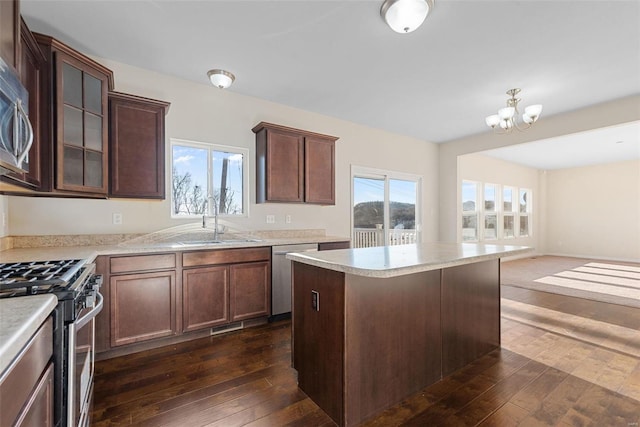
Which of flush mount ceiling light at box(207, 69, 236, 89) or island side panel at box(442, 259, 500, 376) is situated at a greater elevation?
flush mount ceiling light at box(207, 69, 236, 89)

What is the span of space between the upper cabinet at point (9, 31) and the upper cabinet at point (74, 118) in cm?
68

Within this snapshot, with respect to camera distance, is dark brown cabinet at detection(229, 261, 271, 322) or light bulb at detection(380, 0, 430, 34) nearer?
light bulb at detection(380, 0, 430, 34)

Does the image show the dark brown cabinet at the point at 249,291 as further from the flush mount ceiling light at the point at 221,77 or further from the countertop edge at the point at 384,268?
the flush mount ceiling light at the point at 221,77

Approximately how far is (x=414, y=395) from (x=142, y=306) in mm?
2251

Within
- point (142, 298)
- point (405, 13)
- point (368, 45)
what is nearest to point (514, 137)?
point (368, 45)

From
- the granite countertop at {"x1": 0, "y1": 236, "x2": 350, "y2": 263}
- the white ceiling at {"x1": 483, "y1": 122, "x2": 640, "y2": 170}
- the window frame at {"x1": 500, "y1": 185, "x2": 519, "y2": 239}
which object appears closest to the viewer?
the granite countertop at {"x1": 0, "y1": 236, "x2": 350, "y2": 263}

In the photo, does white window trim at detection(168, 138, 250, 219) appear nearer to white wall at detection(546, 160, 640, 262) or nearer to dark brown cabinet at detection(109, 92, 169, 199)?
dark brown cabinet at detection(109, 92, 169, 199)

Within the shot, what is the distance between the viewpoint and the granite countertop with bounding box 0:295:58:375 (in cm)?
68

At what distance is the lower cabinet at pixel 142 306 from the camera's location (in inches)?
93.0

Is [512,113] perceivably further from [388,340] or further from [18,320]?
[18,320]

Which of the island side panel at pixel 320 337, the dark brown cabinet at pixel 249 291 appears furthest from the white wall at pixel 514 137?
the island side panel at pixel 320 337

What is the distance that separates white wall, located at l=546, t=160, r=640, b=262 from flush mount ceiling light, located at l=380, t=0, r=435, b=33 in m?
9.08

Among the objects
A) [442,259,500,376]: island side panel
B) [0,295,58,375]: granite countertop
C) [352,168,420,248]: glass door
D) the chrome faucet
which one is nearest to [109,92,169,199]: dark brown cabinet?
the chrome faucet

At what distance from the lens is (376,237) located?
5.17 metres
